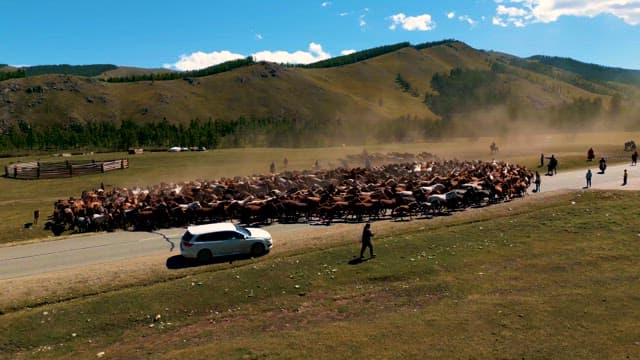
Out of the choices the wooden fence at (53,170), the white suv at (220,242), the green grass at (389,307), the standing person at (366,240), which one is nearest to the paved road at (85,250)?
the white suv at (220,242)

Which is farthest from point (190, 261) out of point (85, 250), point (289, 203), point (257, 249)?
point (289, 203)

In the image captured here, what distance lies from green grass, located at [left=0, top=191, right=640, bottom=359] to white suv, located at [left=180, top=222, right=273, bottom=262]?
115 centimetres

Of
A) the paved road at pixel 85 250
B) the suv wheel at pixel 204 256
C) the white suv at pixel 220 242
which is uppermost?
the white suv at pixel 220 242

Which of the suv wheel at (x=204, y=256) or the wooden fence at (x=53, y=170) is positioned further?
the wooden fence at (x=53, y=170)

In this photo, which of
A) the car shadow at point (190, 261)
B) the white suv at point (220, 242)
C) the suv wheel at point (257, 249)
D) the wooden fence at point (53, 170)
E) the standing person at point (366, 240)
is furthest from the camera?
the wooden fence at point (53, 170)

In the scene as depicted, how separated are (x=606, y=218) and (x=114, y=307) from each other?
87.7 feet

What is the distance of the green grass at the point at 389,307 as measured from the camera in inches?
619

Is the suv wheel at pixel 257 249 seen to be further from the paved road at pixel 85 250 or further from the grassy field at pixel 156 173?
the grassy field at pixel 156 173

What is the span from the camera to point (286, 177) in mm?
50656

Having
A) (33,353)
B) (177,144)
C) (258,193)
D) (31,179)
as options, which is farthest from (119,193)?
(177,144)

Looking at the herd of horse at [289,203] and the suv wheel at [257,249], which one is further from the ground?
the herd of horse at [289,203]

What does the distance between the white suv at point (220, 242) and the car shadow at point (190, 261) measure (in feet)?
0.68

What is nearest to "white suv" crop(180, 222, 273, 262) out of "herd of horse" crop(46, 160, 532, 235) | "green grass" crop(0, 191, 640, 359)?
"green grass" crop(0, 191, 640, 359)

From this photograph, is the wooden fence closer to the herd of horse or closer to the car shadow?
the herd of horse
